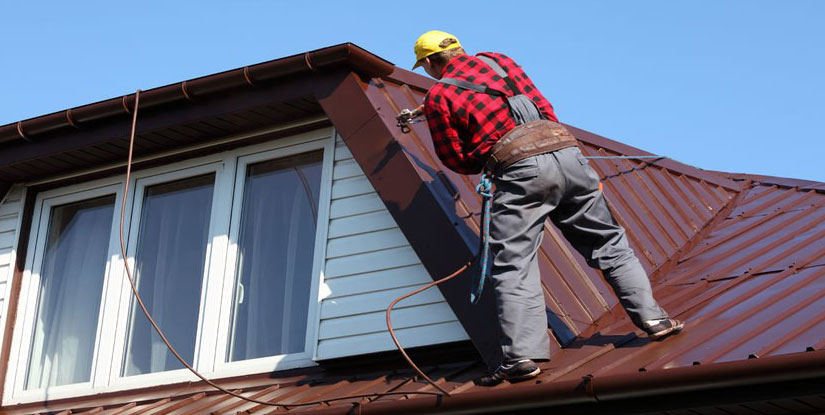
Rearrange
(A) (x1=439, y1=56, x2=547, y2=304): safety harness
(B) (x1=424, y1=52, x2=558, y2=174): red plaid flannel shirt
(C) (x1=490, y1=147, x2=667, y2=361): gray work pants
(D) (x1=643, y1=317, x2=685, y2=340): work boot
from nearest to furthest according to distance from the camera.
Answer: (C) (x1=490, y1=147, x2=667, y2=361): gray work pants < (D) (x1=643, y1=317, x2=685, y2=340): work boot < (A) (x1=439, y1=56, x2=547, y2=304): safety harness < (B) (x1=424, y1=52, x2=558, y2=174): red plaid flannel shirt

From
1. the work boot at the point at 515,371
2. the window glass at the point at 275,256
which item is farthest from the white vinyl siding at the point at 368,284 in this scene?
the work boot at the point at 515,371

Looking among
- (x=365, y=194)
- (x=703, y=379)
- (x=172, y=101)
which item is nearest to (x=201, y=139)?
(x=172, y=101)

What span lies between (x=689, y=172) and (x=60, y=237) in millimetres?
5512

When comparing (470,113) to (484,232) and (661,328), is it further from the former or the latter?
(661,328)

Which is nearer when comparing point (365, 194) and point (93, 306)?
point (365, 194)

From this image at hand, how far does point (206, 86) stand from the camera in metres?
8.12

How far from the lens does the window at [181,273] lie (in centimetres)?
794

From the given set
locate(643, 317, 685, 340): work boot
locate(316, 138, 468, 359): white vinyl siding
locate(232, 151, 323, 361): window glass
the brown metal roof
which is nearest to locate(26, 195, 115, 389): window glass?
the brown metal roof

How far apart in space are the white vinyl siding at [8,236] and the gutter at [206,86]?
1.93 ft

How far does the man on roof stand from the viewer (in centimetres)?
604

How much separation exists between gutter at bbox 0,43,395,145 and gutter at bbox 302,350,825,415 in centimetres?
260

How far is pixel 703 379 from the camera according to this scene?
5.25 meters

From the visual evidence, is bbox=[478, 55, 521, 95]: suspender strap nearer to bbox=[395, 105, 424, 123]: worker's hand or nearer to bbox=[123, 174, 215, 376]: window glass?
bbox=[395, 105, 424, 123]: worker's hand

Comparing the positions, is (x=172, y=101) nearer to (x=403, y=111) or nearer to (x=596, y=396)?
(x=403, y=111)
